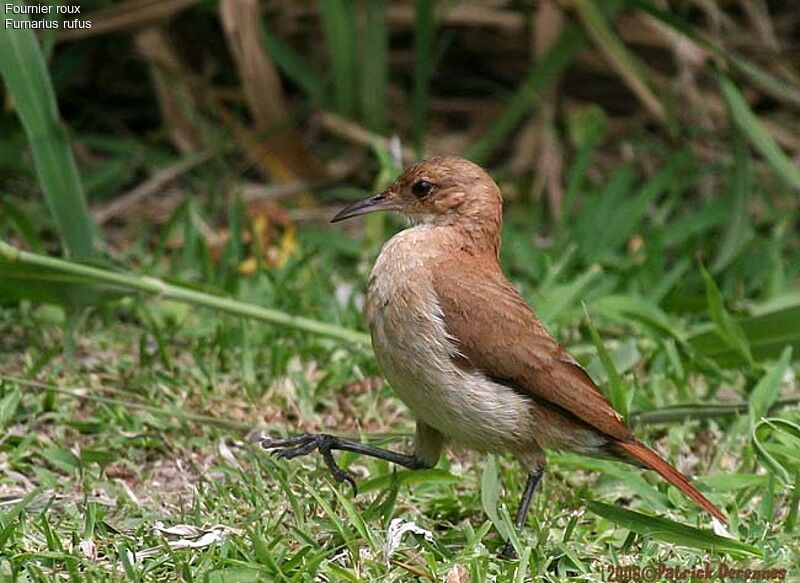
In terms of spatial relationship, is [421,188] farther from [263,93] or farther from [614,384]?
[263,93]

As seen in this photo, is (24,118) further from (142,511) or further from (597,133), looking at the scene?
(597,133)

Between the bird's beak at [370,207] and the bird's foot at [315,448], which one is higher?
the bird's beak at [370,207]

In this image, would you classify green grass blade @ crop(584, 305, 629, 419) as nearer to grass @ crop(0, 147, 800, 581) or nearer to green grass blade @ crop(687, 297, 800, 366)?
grass @ crop(0, 147, 800, 581)

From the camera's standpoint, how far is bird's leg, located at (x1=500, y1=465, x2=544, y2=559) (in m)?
3.89

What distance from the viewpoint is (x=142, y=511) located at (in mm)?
4094

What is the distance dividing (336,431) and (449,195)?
2.99ft

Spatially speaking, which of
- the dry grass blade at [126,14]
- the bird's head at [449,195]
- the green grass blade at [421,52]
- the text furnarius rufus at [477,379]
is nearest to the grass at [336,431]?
the text furnarius rufus at [477,379]

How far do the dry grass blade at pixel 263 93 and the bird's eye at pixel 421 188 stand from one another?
235cm

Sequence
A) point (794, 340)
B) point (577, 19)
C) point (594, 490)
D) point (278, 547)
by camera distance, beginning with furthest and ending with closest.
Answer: point (577, 19)
point (794, 340)
point (594, 490)
point (278, 547)

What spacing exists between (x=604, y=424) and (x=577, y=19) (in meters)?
3.17

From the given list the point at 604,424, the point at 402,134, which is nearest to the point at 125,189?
the point at 402,134

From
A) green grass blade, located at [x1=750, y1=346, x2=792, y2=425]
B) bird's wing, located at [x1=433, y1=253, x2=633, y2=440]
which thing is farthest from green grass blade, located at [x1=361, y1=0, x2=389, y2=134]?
bird's wing, located at [x1=433, y1=253, x2=633, y2=440]

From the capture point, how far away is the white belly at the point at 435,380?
13.3 feet

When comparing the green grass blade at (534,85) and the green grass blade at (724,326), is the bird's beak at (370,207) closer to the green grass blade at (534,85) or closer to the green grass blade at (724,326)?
the green grass blade at (724,326)
